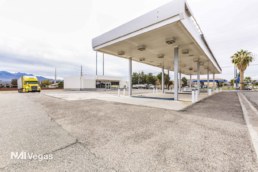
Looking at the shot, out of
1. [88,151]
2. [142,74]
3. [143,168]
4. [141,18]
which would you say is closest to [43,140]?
[88,151]

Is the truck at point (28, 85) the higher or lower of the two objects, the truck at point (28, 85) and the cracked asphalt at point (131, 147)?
the higher

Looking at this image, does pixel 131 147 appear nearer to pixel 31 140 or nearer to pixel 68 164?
pixel 68 164

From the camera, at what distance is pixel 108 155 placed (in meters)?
2.26

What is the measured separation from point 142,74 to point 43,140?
177ft

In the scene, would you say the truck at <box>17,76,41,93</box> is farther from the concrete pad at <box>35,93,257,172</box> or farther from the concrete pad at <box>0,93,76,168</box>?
the concrete pad at <box>35,93,257,172</box>

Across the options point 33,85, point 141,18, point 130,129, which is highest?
point 141,18

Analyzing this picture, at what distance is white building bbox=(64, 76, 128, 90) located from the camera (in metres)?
30.4

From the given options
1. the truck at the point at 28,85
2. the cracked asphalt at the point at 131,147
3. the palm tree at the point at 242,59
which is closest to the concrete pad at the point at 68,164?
the cracked asphalt at the point at 131,147

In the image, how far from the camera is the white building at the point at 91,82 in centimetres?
3039

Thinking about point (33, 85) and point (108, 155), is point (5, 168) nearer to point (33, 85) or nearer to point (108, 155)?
point (108, 155)

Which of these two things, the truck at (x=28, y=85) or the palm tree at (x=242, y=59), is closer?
the truck at (x=28, y=85)

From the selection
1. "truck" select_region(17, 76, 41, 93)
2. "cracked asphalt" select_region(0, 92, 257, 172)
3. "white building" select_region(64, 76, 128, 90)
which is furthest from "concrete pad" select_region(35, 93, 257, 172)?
"white building" select_region(64, 76, 128, 90)

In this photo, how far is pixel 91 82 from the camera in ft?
104

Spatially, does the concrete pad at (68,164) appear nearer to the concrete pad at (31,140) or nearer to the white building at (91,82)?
the concrete pad at (31,140)
